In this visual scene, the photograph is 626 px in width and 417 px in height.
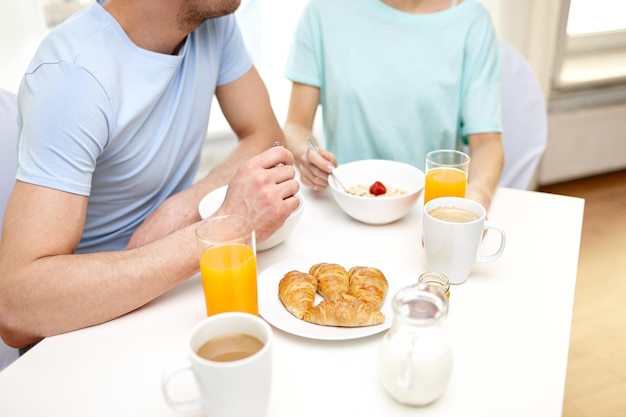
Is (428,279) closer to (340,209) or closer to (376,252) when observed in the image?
(376,252)

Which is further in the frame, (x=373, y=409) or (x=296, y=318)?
(x=296, y=318)

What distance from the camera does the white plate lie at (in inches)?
32.6

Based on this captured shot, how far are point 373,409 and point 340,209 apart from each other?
0.59 metres

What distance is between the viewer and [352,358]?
2.65 feet

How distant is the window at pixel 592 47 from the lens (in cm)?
293

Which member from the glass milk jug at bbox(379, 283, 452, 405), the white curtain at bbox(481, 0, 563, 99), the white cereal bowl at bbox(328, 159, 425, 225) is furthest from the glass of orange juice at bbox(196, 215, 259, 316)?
the white curtain at bbox(481, 0, 563, 99)

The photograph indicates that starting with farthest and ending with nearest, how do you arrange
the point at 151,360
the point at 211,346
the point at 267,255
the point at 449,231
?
the point at 267,255 → the point at 449,231 → the point at 151,360 → the point at 211,346

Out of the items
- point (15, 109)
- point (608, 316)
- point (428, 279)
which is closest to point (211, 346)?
point (428, 279)

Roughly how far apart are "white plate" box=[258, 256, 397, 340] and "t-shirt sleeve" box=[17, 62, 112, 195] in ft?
1.21

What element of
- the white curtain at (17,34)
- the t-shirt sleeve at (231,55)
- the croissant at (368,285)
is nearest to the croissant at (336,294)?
the croissant at (368,285)

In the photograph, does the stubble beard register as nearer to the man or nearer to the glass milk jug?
the man

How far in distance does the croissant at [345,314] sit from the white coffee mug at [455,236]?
0.17m

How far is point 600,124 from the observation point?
→ 10.2 ft

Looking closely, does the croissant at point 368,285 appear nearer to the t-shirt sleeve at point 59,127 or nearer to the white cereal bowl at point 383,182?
the white cereal bowl at point 383,182
